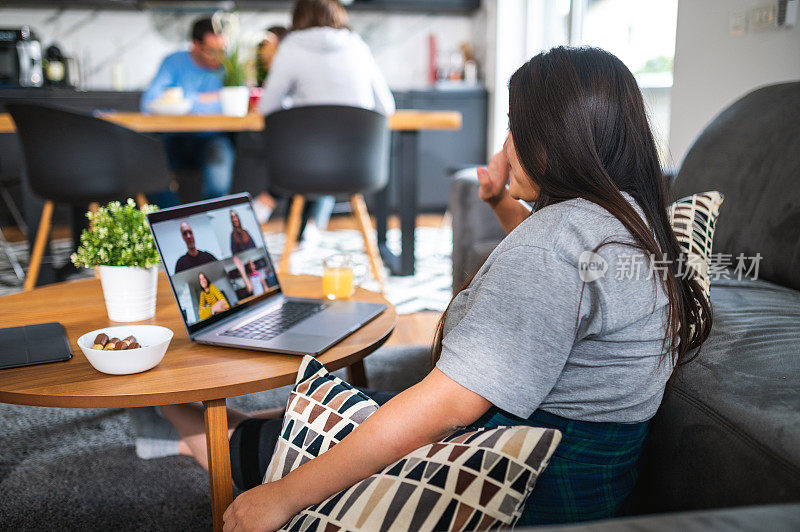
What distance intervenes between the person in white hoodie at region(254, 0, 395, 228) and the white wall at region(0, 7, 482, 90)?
2.46 m

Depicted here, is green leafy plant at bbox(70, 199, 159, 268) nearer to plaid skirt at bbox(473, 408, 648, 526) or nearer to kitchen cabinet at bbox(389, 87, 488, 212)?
plaid skirt at bbox(473, 408, 648, 526)

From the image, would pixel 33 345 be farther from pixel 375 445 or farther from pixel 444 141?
pixel 444 141

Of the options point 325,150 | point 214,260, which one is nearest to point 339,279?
point 214,260

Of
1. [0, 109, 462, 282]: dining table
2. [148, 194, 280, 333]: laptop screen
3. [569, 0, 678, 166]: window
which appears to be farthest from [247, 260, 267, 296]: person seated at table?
[569, 0, 678, 166]: window

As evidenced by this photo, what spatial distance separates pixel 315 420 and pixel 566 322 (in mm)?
354

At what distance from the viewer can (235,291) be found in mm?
1267

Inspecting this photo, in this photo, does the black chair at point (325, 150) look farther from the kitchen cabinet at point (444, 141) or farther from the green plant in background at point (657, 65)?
the kitchen cabinet at point (444, 141)

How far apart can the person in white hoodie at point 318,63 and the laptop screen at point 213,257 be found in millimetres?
1590

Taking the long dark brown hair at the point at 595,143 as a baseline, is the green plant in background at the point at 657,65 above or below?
above

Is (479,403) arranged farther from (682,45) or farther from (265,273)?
(682,45)

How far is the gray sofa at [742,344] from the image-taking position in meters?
0.84

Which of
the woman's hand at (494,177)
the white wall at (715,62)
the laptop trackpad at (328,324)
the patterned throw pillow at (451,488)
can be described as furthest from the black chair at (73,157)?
the patterned throw pillow at (451,488)

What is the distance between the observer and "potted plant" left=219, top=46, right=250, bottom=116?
3.01 metres

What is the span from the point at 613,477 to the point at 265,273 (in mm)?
801
